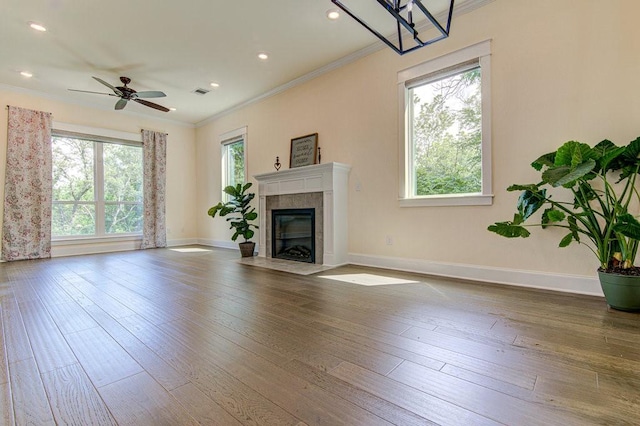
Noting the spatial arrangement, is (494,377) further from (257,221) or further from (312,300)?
(257,221)

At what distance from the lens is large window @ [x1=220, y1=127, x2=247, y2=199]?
6217mm

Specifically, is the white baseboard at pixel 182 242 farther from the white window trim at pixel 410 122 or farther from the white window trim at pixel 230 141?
the white window trim at pixel 410 122

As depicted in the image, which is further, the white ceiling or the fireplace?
the fireplace

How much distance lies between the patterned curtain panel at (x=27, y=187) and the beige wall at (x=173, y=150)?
0.49 metres

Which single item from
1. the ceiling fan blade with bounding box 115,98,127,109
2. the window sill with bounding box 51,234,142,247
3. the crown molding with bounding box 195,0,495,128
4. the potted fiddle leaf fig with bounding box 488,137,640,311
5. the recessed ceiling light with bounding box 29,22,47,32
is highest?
the crown molding with bounding box 195,0,495,128

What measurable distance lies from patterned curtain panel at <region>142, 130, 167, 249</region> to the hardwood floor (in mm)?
3724

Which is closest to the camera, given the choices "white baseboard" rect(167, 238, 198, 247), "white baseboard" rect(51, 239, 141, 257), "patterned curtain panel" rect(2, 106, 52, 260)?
"patterned curtain panel" rect(2, 106, 52, 260)

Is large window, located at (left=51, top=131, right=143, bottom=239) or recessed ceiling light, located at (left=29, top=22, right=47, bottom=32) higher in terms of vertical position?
recessed ceiling light, located at (left=29, top=22, right=47, bottom=32)

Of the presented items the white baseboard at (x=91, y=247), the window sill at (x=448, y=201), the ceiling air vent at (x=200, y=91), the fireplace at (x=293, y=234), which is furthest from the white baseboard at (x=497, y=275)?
the white baseboard at (x=91, y=247)

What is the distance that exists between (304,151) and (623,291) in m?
4.02

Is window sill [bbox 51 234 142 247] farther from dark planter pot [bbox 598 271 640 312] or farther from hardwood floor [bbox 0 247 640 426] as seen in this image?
dark planter pot [bbox 598 271 640 312]

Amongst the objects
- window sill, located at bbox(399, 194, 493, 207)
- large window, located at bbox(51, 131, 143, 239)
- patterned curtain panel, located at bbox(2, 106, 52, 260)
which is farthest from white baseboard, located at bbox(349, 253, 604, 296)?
patterned curtain panel, located at bbox(2, 106, 52, 260)

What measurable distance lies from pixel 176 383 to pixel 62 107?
21.7 feet

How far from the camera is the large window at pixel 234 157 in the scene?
20.4 feet
